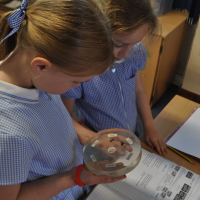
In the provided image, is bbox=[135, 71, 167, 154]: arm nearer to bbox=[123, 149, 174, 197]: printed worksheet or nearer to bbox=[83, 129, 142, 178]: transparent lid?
bbox=[123, 149, 174, 197]: printed worksheet

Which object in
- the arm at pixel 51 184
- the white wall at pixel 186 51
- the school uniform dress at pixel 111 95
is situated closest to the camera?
the arm at pixel 51 184

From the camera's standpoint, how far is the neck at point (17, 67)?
580mm

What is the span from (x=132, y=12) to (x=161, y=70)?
4.43 feet

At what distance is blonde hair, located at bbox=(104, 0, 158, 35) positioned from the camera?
0.77 m

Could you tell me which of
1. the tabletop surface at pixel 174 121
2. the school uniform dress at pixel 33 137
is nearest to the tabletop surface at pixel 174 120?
the tabletop surface at pixel 174 121

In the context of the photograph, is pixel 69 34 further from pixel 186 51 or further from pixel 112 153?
pixel 186 51

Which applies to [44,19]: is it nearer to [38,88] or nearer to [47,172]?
[38,88]

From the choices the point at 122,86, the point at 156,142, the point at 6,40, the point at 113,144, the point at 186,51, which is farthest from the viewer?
the point at 186,51

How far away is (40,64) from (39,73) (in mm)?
40

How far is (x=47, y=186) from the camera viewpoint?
2.16ft

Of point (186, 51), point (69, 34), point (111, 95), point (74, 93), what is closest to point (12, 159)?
point (69, 34)

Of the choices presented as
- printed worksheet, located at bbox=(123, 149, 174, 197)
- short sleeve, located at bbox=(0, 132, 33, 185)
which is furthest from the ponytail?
printed worksheet, located at bbox=(123, 149, 174, 197)

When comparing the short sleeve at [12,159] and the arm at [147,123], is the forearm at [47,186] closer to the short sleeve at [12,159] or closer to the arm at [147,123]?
the short sleeve at [12,159]

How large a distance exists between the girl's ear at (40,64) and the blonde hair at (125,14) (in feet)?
1.05
